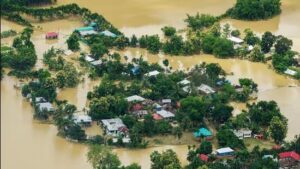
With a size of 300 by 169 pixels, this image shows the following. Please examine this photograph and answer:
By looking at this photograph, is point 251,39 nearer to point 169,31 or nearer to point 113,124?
point 169,31

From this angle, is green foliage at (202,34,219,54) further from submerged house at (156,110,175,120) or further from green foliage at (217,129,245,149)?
green foliage at (217,129,245,149)

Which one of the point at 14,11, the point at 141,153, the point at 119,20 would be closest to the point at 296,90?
the point at 141,153

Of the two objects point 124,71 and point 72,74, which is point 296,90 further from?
point 72,74

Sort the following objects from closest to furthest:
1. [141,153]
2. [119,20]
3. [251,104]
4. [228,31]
Result: [141,153], [251,104], [228,31], [119,20]

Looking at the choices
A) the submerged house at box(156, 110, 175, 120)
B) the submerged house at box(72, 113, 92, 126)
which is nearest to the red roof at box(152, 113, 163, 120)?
the submerged house at box(156, 110, 175, 120)

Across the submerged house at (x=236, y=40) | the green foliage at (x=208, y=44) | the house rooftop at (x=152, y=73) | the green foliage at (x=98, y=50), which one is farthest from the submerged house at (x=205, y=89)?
the submerged house at (x=236, y=40)

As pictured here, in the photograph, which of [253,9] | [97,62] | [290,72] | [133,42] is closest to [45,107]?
[97,62]

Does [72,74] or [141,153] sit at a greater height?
[72,74]

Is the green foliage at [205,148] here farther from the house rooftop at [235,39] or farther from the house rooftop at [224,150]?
the house rooftop at [235,39]
